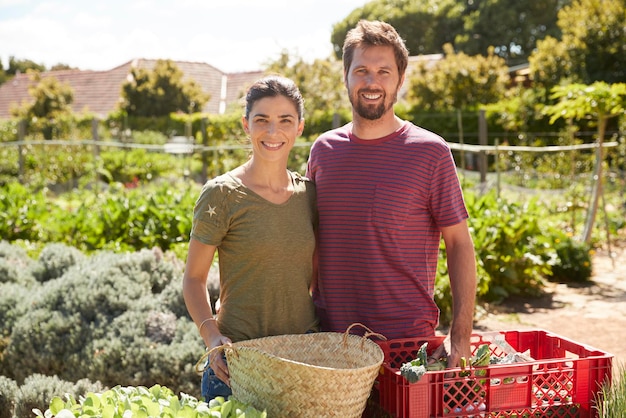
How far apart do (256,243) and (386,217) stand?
18.4 inches

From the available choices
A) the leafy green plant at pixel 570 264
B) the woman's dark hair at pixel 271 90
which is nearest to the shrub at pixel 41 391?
the woman's dark hair at pixel 271 90

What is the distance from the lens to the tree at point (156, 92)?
24.8m

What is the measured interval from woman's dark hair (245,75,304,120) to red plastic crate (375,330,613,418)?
3.08 feet

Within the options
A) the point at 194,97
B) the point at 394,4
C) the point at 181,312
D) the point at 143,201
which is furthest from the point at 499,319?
the point at 394,4

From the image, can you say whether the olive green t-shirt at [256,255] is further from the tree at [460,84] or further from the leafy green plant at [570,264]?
the tree at [460,84]

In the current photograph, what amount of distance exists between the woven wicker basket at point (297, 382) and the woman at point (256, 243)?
181 mm

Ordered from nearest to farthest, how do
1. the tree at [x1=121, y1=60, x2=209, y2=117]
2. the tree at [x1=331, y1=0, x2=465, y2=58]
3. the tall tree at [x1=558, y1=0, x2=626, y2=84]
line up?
the tall tree at [x1=558, y1=0, x2=626, y2=84]
the tree at [x1=121, y1=60, x2=209, y2=117]
the tree at [x1=331, y1=0, x2=465, y2=58]

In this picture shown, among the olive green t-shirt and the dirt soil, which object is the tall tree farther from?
the olive green t-shirt

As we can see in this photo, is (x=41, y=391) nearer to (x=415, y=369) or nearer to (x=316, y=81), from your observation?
(x=415, y=369)

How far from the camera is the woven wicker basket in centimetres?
196

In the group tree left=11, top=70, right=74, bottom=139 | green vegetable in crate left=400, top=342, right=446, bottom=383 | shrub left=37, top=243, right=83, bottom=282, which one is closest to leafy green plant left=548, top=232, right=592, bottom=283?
shrub left=37, top=243, right=83, bottom=282

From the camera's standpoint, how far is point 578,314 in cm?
667

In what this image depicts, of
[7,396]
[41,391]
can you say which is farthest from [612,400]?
[7,396]

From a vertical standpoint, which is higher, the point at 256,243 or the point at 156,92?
the point at 156,92
